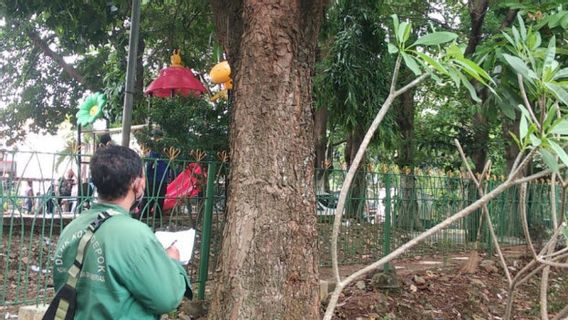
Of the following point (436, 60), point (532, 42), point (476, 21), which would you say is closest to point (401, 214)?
point (476, 21)

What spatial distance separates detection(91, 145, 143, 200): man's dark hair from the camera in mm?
1967

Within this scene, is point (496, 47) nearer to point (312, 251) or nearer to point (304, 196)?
point (304, 196)

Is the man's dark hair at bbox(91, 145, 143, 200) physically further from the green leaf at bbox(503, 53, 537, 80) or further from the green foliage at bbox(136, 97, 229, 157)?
the green foliage at bbox(136, 97, 229, 157)

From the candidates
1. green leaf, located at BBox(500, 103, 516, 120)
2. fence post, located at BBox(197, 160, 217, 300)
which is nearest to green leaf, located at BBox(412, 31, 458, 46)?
green leaf, located at BBox(500, 103, 516, 120)

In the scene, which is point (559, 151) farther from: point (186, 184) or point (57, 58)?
point (57, 58)

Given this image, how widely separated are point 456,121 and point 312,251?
1082 centimetres

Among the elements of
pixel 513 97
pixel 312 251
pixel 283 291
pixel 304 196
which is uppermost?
pixel 513 97

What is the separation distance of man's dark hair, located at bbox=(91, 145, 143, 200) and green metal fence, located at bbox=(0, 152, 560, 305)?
6.42 feet

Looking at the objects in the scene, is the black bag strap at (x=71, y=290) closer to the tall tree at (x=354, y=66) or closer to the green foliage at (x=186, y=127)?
the green foliage at (x=186, y=127)

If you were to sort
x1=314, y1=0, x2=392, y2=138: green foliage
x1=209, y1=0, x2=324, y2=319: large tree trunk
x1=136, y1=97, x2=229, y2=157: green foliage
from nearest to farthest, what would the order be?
x1=209, y1=0, x2=324, y2=319: large tree trunk → x1=136, y1=97, x2=229, y2=157: green foliage → x1=314, y1=0, x2=392, y2=138: green foliage

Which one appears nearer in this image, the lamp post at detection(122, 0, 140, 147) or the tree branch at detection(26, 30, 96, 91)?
the lamp post at detection(122, 0, 140, 147)

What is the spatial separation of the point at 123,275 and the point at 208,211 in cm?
279

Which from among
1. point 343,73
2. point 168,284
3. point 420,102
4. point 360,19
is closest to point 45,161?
point 168,284

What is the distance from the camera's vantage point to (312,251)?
11.0 feet
